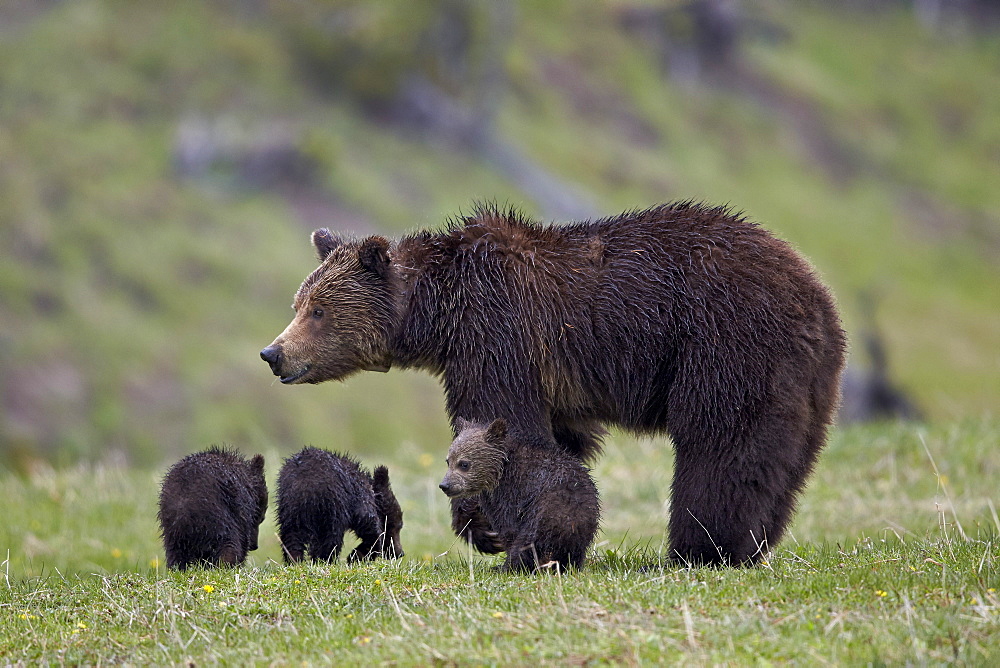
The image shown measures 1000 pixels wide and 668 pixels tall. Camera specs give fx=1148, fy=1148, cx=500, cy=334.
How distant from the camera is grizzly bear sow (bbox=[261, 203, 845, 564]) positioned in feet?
25.0

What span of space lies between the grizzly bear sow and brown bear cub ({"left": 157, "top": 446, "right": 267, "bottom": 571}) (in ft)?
3.10

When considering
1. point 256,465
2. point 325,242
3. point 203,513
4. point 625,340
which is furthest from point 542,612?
point 325,242

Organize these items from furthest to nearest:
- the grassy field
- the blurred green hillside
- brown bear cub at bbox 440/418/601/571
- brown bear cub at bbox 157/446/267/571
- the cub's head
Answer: the blurred green hillside, brown bear cub at bbox 157/446/267/571, the cub's head, brown bear cub at bbox 440/418/601/571, the grassy field

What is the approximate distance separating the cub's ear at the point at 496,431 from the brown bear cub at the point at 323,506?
133cm

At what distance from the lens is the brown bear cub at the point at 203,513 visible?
8.20 m

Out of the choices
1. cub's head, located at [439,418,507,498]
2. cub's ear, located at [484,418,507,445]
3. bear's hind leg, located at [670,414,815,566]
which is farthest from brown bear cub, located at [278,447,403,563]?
bear's hind leg, located at [670,414,815,566]

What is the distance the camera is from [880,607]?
6.09 meters

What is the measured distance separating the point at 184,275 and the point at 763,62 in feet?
185

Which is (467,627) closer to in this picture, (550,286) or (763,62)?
(550,286)

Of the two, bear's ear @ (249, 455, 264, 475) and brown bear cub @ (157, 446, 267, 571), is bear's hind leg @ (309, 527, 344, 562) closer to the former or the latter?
brown bear cub @ (157, 446, 267, 571)

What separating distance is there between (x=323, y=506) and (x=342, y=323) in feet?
4.53

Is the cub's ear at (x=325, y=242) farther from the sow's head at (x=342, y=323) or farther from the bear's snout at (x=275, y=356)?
the bear's snout at (x=275, y=356)

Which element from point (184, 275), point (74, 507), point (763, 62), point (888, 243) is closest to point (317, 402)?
point (184, 275)

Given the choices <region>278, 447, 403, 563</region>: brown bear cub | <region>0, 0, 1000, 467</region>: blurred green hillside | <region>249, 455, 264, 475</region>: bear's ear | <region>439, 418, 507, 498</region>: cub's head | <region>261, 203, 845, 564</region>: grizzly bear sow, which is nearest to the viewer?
<region>261, 203, 845, 564</region>: grizzly bear sow
